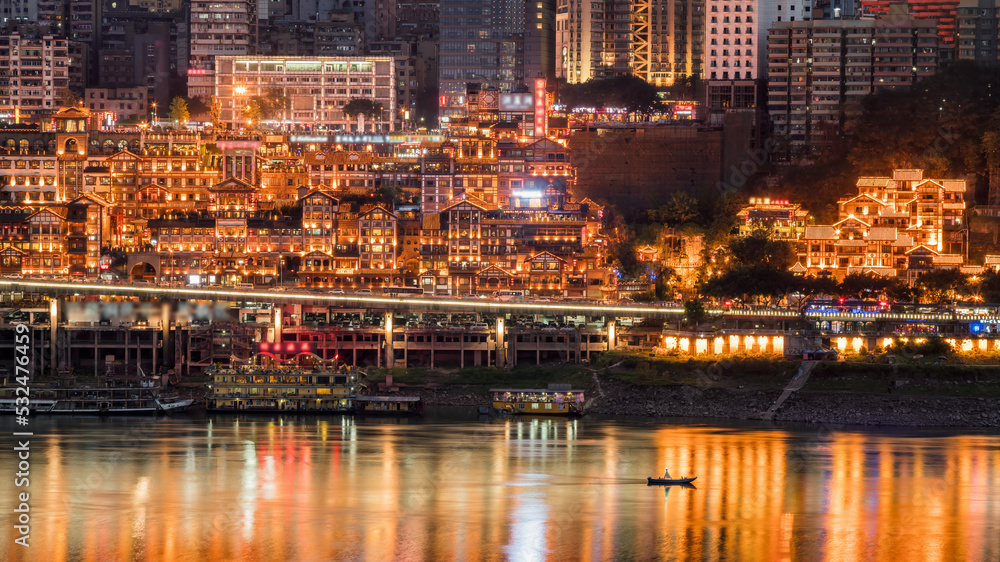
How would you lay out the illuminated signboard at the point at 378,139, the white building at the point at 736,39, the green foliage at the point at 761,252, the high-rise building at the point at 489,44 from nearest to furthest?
the green foliage at the point at 761,252, the illuminated signboard at the point at 378,139, the white building at the point at 736,39, the high-rise building at the point at 489,44

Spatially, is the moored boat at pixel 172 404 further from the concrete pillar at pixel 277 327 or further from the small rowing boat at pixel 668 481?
the small rowing boat at pixel 668 481

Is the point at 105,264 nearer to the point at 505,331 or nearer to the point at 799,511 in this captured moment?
the point at 505,331

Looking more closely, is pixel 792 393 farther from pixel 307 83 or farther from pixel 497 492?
pixel 307 83

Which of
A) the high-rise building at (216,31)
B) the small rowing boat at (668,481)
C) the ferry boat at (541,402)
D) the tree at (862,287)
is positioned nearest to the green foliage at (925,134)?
the tree at (862,287)

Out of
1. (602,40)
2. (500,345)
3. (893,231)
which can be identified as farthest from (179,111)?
(893,231)

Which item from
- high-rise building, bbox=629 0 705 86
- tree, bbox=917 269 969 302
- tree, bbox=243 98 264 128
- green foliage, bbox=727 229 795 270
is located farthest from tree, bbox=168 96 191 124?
tree, bbox=917 269 969 302

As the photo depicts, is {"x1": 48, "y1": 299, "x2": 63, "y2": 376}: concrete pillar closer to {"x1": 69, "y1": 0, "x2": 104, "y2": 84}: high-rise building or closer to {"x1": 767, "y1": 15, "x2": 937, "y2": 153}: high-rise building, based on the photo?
{"x1": 767, "y1": 15, "x2": 937, "y2": 153}: high-rise building
